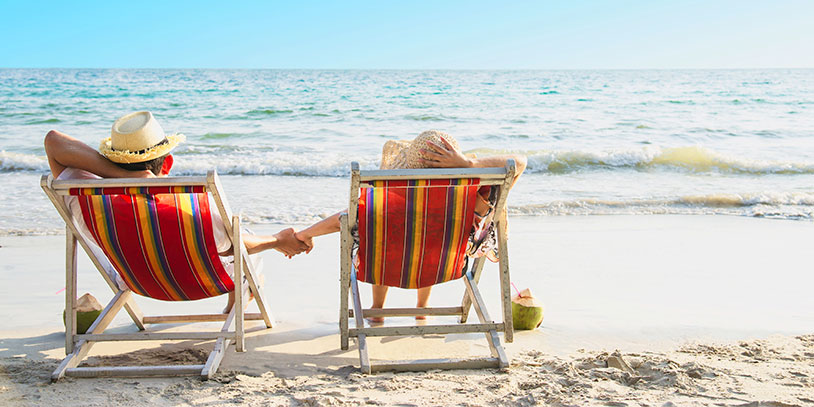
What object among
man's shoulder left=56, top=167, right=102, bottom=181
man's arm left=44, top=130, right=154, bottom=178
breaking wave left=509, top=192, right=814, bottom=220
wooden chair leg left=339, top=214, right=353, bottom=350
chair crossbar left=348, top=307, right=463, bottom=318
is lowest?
chair crossbar left=348, top=307, right=463, bottom=318

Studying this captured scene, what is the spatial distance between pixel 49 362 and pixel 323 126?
1190 cm

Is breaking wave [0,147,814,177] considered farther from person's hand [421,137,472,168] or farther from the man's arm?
person's hand [421,137,472,168]

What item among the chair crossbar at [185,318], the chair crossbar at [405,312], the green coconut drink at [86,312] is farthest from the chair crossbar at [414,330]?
the green coconut drink at [86,312]

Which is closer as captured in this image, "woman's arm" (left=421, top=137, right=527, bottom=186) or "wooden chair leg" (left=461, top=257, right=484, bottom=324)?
"woman's arm" (left=421, top=137, right=527, bottom=186)

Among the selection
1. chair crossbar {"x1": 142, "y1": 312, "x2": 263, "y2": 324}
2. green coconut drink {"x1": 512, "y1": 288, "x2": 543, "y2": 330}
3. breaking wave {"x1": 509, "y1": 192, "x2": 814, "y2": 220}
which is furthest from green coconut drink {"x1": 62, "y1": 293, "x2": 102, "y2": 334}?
breaking wave {"x1": 509, "y1": 192, "x2": 814, "y2": 220}

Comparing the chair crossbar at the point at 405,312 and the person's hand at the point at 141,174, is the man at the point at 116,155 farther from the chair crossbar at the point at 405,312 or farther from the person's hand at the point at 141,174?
the chair crossbar at the point at 405,312

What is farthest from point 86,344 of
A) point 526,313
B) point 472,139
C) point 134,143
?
point 472,139

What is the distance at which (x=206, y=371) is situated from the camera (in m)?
2.72

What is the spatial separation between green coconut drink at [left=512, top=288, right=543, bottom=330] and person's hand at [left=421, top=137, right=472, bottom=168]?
1001 mm

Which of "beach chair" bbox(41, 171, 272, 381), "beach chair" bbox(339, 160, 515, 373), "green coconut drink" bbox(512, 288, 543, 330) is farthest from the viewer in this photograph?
"green coconut drink" bbox(512, 288, 543, 330)

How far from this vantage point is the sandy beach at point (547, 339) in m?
2.60

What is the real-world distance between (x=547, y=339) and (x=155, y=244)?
192 centimetres

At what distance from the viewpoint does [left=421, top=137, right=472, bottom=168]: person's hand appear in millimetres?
2828

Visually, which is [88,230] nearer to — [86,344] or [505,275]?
[86,344]
